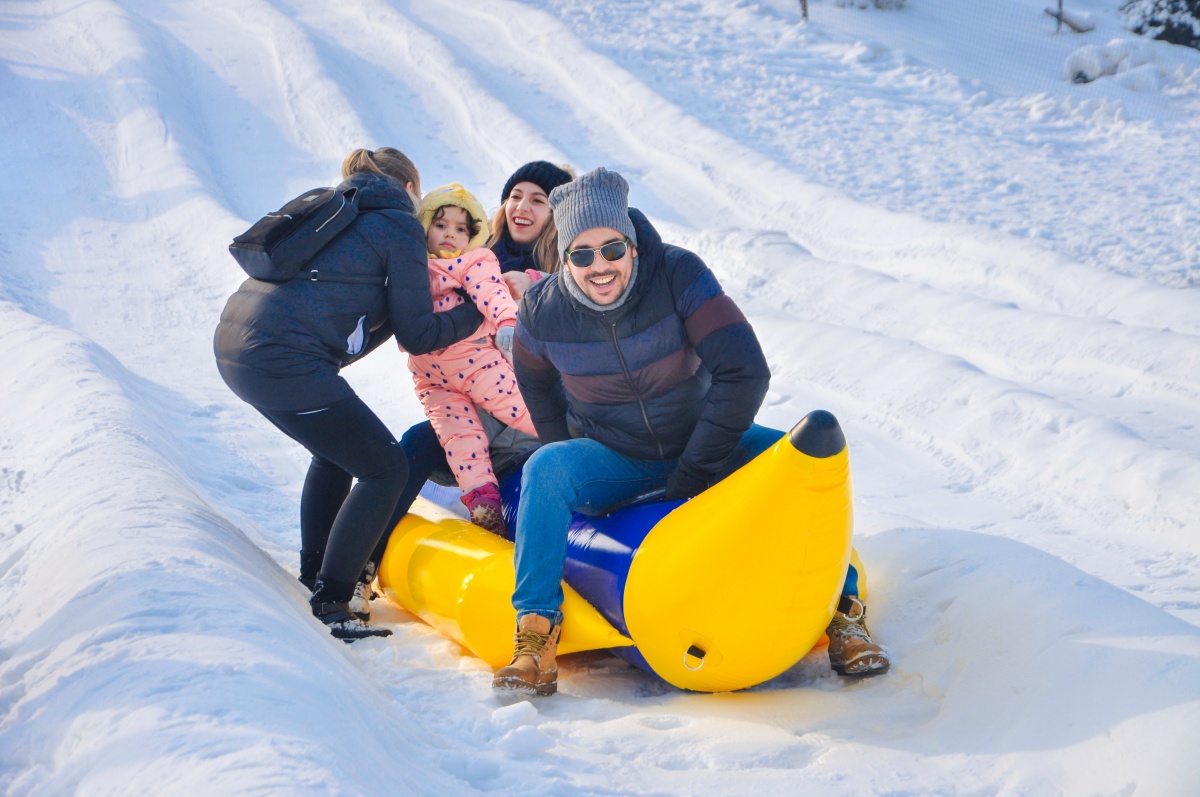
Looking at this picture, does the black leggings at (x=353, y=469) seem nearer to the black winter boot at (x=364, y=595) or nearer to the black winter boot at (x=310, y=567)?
the black winter boot at (x=364, y=595)

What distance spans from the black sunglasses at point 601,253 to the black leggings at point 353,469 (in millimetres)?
761

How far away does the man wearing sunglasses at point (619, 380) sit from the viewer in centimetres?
266

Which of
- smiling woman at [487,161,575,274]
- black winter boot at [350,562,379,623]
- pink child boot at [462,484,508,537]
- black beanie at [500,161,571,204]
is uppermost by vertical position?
black beanie at [500,161,571,204]

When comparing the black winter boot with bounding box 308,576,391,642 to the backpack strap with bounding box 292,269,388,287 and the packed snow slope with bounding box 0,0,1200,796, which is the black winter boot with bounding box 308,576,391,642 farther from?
the backpack strap with bounding box 292,269,388,287

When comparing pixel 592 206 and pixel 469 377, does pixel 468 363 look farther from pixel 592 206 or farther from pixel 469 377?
pixel 592 206

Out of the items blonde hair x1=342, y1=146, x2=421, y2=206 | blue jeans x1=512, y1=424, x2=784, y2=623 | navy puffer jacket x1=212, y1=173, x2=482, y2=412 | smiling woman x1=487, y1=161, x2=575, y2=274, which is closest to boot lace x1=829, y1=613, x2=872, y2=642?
blue jeans x1=512, y1=424, x2=784, y2=623

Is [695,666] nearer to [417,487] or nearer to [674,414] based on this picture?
[674,414]

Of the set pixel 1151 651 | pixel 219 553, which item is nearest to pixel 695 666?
pixel 1151 651

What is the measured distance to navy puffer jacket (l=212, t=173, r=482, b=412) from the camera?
2.87 m

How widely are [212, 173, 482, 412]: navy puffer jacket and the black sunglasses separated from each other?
0.57 meters

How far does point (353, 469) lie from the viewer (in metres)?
2.99

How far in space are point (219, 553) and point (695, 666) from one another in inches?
49.2

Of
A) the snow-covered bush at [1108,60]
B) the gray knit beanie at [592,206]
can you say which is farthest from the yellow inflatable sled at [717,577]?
the snow-covered bush at [1108,60]

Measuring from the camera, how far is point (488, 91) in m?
12.1
